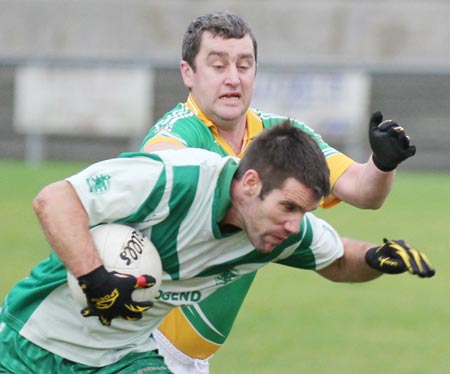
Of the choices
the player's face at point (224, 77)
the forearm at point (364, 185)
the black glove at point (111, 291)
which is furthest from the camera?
the player's face at point (224, 77)

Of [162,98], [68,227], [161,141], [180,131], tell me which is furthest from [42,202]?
[162,98]

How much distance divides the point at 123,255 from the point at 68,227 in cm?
24

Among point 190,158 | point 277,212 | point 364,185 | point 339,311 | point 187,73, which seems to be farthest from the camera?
point 339,311

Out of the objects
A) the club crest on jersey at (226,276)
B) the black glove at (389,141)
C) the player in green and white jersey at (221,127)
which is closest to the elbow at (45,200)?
the club crest on jersey at (226,276)

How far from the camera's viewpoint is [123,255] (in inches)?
180


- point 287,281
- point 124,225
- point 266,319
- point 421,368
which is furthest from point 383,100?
point 124,225

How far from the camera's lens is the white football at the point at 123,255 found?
4.57 m

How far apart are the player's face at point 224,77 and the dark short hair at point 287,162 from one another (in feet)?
4.29

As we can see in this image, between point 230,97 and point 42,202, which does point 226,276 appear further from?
point 230,97

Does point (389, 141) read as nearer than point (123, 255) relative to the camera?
No

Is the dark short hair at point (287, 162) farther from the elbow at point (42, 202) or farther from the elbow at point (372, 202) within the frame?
the elbow at point (372, 202)

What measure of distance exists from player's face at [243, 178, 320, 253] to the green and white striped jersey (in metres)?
0.13

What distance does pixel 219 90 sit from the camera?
5902 millimetres

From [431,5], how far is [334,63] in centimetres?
594
